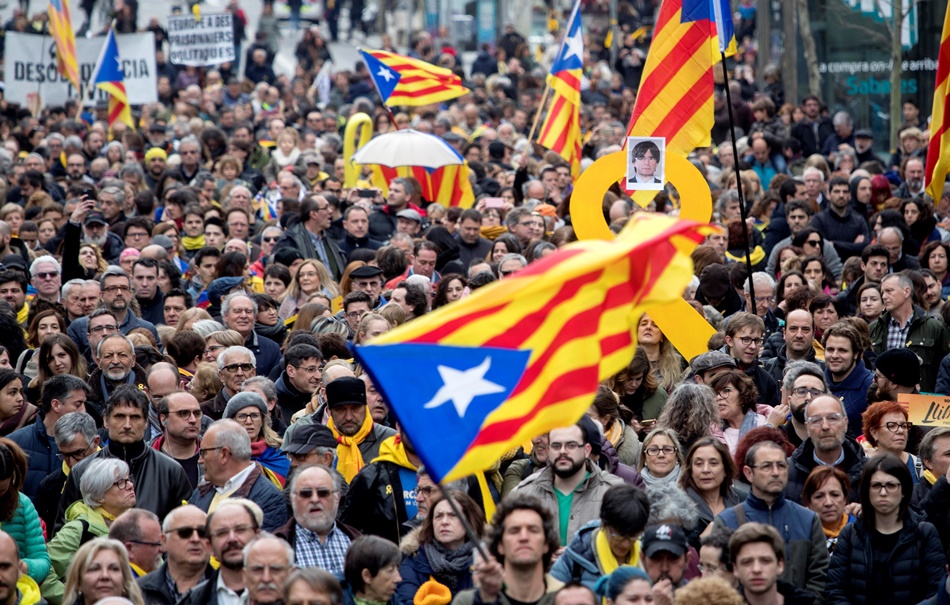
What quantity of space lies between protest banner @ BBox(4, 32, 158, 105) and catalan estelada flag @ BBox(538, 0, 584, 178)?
8.30 meters

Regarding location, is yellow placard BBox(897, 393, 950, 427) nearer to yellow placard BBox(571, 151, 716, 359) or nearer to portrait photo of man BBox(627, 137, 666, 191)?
yellow placard BBox(571, 151, 716, 359)

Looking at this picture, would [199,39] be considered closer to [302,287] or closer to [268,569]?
[302,287]

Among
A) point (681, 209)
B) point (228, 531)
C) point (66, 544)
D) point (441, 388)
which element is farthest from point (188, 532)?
point (681, 209)

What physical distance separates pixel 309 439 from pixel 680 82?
179 inches

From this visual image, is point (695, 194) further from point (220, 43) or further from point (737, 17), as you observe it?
point (737, 17)

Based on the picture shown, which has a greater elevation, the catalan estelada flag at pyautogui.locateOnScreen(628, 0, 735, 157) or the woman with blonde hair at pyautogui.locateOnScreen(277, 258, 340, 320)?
the catalan estelada flag at pyautogui.locateOnScreen(628, 0, 735, 157)

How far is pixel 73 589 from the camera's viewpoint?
675 centimetres

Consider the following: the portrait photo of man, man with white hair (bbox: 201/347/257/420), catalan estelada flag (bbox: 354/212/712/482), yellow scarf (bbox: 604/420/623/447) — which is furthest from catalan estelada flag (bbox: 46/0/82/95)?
catalan estelada flag (bbox: 354/212/712/482)

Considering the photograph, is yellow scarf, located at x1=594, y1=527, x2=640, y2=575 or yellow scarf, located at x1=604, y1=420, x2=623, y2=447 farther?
yellow scarf, located at x1=604, y1=420, x2=623, y2=447

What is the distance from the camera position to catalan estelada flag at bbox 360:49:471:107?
1859cm

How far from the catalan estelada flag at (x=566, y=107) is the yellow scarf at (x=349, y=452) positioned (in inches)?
364

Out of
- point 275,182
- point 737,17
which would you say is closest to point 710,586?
point 275,182

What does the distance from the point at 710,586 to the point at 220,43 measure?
22131 mm

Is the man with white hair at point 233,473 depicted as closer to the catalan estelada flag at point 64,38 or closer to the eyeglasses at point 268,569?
the eyeglasses at point 268,569
